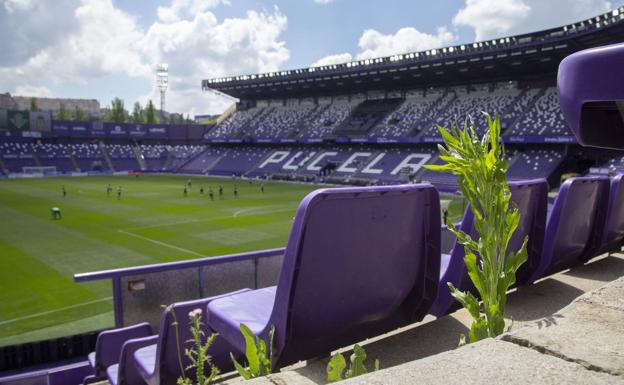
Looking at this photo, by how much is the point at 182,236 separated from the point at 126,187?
1198 inches

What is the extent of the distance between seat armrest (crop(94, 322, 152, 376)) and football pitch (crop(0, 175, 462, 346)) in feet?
24.8

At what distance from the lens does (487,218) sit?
10.7ft

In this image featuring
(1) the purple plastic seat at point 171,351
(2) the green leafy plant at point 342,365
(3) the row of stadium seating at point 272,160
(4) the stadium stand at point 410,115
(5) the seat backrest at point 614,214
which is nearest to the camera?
(2) the green leafy plant at point 342,365

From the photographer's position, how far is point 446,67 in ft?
184

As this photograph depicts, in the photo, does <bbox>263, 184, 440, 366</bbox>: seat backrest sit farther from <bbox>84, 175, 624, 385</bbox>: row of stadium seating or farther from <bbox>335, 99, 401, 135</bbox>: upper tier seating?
<bbox>335, 99, 401, 135</bbox>: upper tier seating

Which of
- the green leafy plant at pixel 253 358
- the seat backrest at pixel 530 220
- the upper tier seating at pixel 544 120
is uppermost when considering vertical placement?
the upper tier seating at pixel 544 120

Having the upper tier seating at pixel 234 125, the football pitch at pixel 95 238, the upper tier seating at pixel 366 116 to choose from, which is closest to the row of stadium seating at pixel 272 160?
the upper tier seating at pixel 234 125

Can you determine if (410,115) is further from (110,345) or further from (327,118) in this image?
(110,345)

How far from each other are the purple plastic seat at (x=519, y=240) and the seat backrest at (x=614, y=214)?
1.78m

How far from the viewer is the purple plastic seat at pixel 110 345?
6.11 meters

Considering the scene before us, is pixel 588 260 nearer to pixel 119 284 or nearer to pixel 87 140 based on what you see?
pixel 119 284

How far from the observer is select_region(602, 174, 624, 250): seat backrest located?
637 centimetres

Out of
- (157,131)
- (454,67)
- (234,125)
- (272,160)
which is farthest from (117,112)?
(454,67)

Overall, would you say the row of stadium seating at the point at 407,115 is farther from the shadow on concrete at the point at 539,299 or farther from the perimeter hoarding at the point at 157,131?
the shadow on concrete at the point at 539,299
